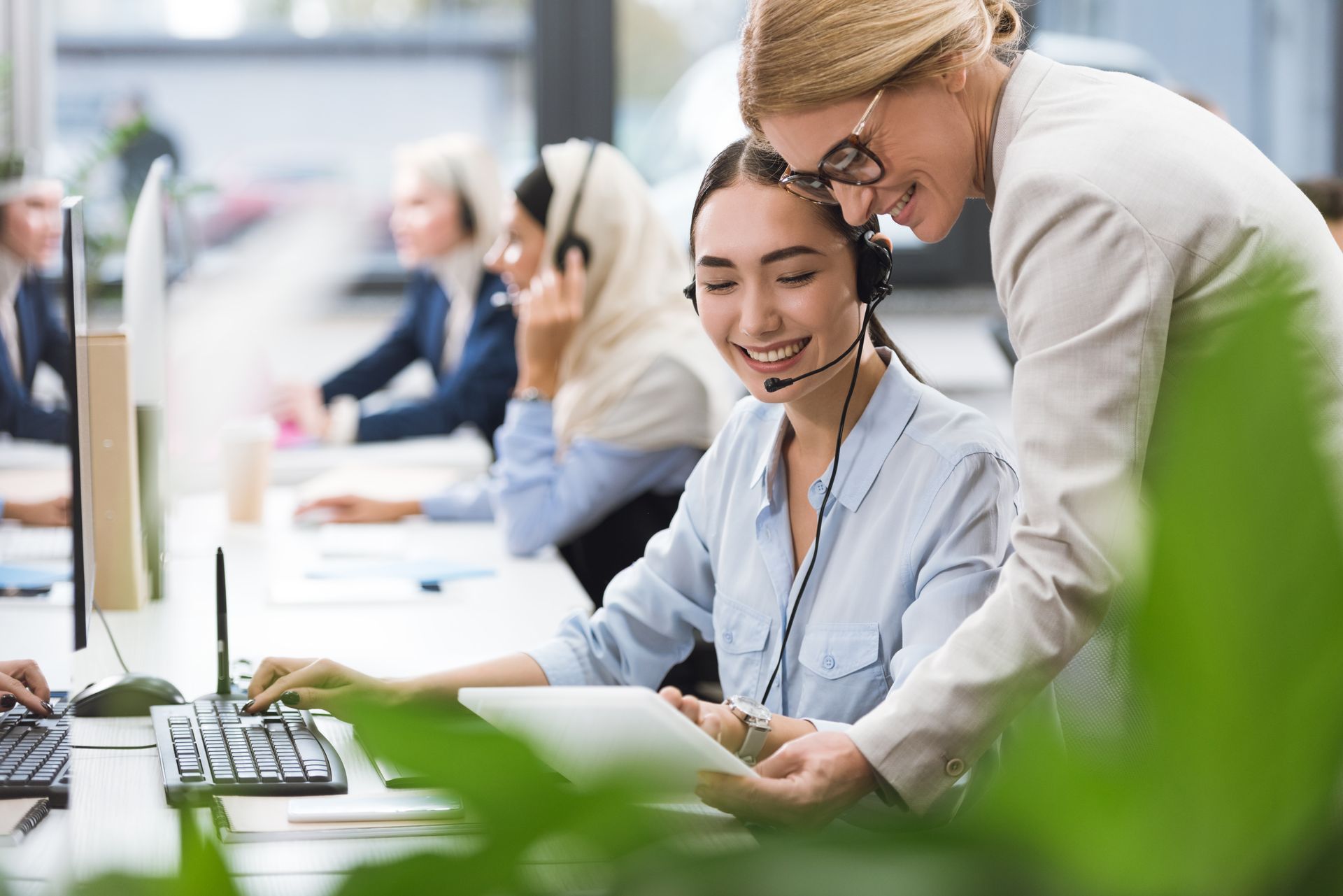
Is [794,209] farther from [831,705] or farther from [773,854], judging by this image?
[773,854]

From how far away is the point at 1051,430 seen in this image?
916mm

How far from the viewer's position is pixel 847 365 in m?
1.38

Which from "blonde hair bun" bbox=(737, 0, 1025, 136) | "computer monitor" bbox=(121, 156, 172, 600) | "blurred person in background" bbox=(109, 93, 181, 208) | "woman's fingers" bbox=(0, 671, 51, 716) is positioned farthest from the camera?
"blurred person in background" bbox=(109, 93, 181, 208)

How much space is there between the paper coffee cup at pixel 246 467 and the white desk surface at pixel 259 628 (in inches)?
1.5

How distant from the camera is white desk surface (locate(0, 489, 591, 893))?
42.3 inches

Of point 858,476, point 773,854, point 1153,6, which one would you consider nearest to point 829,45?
point 858,476

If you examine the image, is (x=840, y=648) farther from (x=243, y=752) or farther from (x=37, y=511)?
(x=37, y=511)

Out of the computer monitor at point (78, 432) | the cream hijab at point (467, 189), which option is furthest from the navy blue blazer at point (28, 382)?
the computer monitor at point (78, 432)

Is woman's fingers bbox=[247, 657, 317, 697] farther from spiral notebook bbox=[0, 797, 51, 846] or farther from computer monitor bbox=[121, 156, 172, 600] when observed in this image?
computer monitor bbox=[121, 156, 172, 600]

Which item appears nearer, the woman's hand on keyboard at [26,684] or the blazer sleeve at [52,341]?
the woman's hand on keyboard at [26,684]

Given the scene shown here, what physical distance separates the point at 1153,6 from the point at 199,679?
10.6 feet

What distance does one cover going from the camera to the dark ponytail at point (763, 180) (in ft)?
4.43

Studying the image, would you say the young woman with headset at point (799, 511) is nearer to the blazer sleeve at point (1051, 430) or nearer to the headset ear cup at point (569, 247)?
the blazer sleeve at point (1051, 430)

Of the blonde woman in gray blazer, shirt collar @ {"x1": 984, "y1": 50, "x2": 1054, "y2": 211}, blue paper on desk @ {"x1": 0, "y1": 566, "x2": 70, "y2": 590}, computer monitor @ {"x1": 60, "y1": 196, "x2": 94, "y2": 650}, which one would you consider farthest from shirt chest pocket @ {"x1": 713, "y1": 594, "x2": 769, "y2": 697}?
blue paper on desk @ {"x1": 0, "y1": 566, "x2": 70, "y2": 590}
